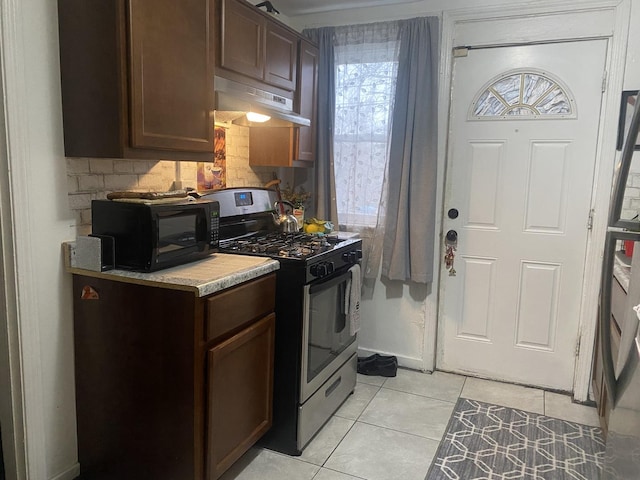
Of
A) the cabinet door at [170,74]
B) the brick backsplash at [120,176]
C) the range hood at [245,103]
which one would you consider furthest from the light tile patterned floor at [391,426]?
the range hood at [245,103]

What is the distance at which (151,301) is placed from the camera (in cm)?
184

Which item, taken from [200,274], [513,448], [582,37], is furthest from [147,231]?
[582,37]

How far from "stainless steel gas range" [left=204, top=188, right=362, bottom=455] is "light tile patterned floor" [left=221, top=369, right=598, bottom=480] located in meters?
0.10

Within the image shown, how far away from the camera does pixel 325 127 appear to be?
332 cm

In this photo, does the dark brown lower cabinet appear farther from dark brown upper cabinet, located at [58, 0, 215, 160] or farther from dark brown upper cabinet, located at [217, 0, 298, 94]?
dark brown upper cabinet, located at [217, 0, 298, 94]

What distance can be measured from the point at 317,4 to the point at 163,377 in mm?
2511

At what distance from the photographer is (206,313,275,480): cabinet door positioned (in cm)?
192

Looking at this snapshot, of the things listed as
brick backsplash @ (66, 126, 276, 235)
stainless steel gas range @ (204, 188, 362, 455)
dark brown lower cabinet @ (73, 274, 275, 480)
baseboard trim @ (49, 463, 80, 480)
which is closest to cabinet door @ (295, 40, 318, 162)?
brick backsplash @ (66, 126, 276, 235)

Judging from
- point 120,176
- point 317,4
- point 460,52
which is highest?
point 317,4

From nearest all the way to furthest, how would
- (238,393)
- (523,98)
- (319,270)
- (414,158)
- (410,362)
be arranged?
(238,393) < (319,270) < (523,98) < (414,158) < (410,362)

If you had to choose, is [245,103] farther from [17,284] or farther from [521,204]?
[521,204]

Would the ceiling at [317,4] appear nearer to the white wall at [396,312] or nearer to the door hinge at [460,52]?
the white wall at [396,312]

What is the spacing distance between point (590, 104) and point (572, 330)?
4.40ft

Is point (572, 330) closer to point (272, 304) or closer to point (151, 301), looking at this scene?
point (272, 304)
